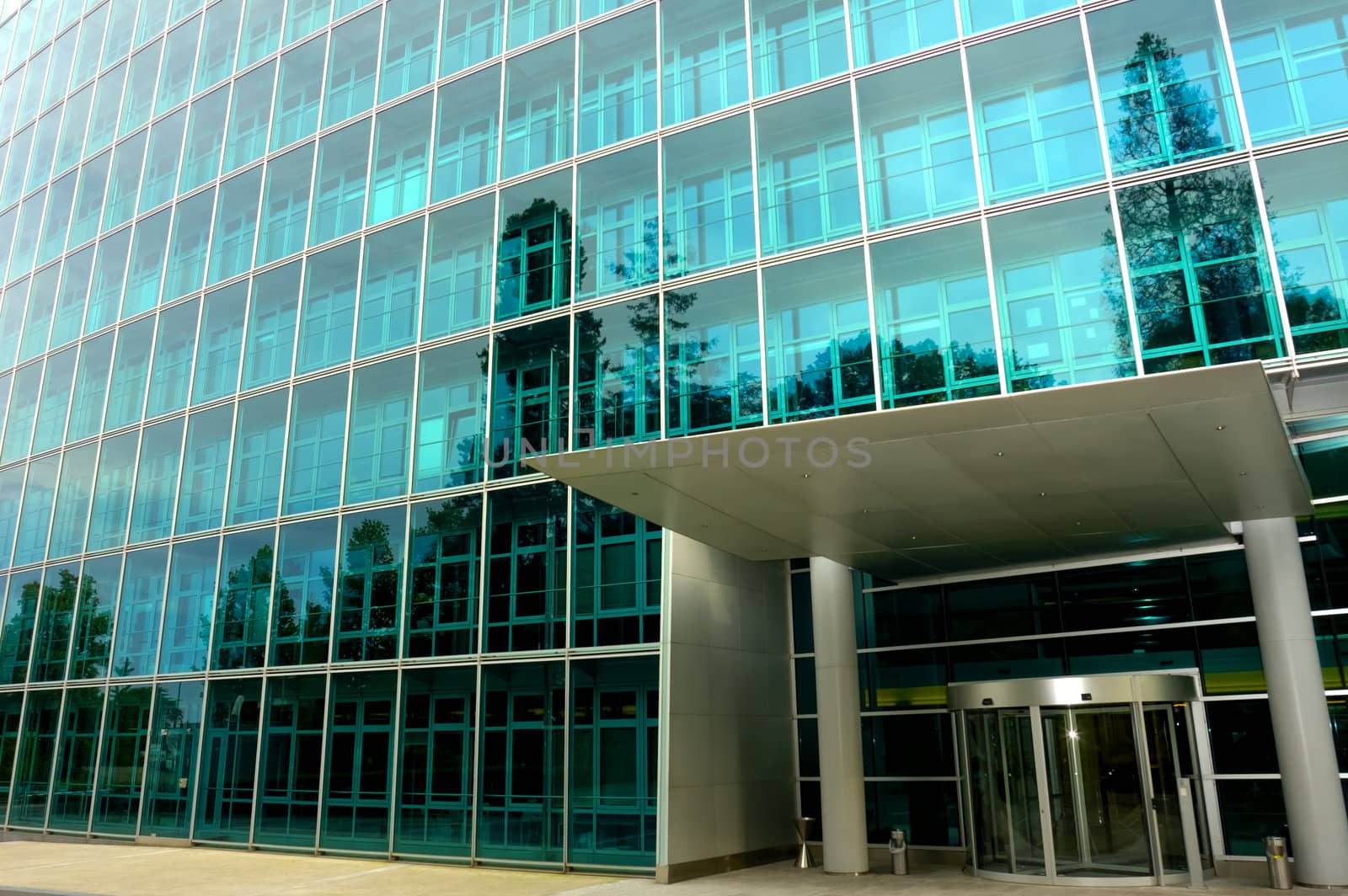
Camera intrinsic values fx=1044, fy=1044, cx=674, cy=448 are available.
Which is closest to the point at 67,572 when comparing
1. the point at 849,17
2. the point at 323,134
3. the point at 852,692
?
the point at 323,134

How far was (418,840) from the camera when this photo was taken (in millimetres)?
17828

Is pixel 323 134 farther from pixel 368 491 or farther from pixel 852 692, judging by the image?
pixel 852 692

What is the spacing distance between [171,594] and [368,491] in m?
6.28

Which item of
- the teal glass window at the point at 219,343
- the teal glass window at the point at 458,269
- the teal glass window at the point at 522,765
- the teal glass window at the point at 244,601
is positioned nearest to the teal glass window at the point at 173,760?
Answer: the teal glass window at the point at 244,601

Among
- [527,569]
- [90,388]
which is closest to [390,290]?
[527,569]

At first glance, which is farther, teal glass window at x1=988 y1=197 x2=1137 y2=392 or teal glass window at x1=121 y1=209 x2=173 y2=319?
teal glass window at x1=121 y1=209 x2=173 y2=319

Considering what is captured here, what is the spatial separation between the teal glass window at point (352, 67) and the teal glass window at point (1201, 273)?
16551 mm

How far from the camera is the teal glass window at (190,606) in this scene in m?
22.1

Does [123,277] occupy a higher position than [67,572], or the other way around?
[123,277]

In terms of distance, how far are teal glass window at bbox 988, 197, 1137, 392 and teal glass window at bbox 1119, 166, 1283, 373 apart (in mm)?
305

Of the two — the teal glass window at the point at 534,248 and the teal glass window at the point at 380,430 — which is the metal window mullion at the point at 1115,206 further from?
the teal glass window at the point at 380,430

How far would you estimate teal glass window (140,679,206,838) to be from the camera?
834 inches

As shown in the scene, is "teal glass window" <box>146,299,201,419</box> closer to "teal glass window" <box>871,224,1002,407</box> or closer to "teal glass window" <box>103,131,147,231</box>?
"teal glass window" <box>103,131,147,231</box>

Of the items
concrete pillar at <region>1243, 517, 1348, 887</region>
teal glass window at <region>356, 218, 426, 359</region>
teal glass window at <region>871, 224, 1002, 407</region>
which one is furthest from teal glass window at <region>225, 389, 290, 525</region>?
concrete pillar at <region>1243, 517, 1348, 887</region>
